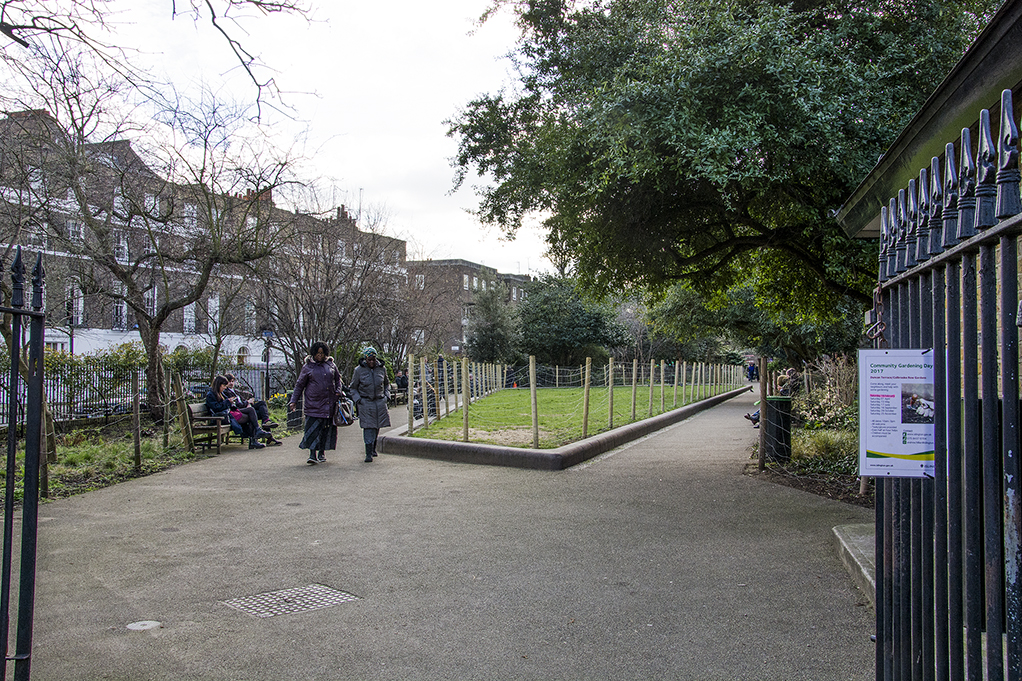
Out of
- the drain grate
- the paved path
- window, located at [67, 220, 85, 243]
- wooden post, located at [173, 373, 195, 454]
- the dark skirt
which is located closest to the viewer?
the paved path

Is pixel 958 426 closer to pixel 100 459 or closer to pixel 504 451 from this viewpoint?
pixel 504 451

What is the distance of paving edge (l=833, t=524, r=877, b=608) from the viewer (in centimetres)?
503

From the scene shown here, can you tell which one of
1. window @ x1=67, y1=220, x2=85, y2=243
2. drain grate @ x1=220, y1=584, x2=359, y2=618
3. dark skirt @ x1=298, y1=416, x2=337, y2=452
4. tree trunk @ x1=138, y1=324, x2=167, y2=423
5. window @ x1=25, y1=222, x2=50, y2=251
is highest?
window @ x1=67, y1=220, x2=85, y2=243

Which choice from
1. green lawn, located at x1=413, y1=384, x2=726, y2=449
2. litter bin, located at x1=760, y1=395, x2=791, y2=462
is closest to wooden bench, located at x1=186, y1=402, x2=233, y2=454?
green lawn, located at x1=413, y1=384, x2=726, y2=449

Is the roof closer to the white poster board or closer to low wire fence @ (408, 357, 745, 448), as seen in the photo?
the white poster board

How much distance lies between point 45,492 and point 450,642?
639cm

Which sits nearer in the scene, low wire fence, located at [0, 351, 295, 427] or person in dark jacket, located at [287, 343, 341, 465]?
person in dark jacket, located at [287, 343, 341, 465]

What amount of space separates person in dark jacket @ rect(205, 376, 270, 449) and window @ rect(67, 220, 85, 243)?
389 cm

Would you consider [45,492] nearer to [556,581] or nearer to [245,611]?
[245,611]

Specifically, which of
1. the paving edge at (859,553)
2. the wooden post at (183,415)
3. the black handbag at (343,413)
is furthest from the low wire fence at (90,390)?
the paving edge at (859,553)

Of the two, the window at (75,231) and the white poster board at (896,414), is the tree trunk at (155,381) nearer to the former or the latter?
the window at (75,231)

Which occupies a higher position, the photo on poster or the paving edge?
the photo on poster

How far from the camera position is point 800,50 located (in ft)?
26.0

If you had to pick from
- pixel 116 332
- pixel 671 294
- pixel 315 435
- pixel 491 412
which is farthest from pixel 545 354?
pixel 315 435
